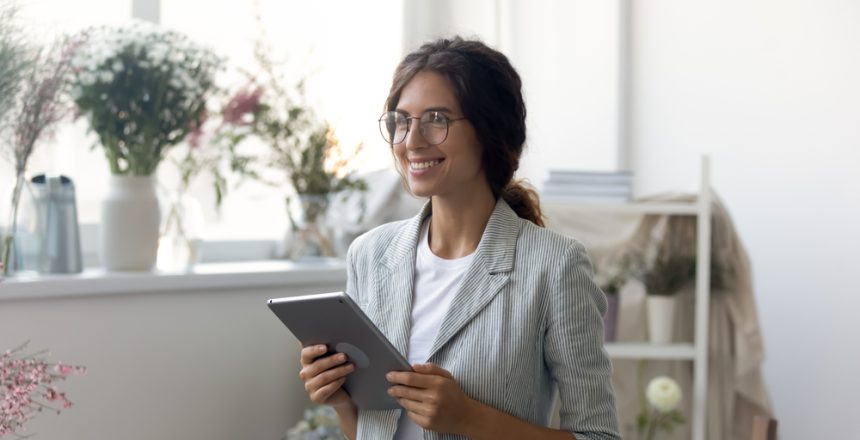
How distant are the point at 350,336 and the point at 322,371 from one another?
0.10 m

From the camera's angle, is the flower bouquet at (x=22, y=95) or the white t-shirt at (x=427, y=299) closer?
the white t-shirt at (x=427, y=299)

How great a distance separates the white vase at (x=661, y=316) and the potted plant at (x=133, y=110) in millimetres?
1456

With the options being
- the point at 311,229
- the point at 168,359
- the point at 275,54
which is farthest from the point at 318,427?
the point at 275,54

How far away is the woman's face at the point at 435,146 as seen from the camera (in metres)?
1.70

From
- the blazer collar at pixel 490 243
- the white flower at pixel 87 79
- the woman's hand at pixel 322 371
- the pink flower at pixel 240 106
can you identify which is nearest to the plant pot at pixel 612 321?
the pink flower at pixel 240 106

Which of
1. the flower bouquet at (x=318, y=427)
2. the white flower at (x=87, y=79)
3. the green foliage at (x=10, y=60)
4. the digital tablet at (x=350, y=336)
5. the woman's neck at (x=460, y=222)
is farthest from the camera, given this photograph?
the flower bouquet at (x=318, y=427)

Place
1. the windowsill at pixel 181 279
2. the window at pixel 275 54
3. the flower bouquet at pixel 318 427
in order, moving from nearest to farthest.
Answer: the windowsill at pixel 181 279
the flower bouquet at pixel 318 427
the window at pixel 275 54

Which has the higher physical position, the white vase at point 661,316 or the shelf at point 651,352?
the white vase at point 661,316

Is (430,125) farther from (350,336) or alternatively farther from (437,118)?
(350,336)

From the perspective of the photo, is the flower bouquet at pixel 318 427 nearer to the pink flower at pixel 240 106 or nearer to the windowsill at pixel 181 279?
the windowsill at pixel 181 279

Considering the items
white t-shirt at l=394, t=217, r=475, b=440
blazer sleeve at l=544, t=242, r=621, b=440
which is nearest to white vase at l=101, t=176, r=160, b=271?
white t-shirt at l=394, t=217, r=475, b=440

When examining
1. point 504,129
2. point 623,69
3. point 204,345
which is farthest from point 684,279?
point 504,129

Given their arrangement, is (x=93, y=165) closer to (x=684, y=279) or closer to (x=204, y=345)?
(x=204, y=345)

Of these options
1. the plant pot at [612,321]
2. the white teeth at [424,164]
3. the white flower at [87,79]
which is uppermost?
the white flower at [87,79]
